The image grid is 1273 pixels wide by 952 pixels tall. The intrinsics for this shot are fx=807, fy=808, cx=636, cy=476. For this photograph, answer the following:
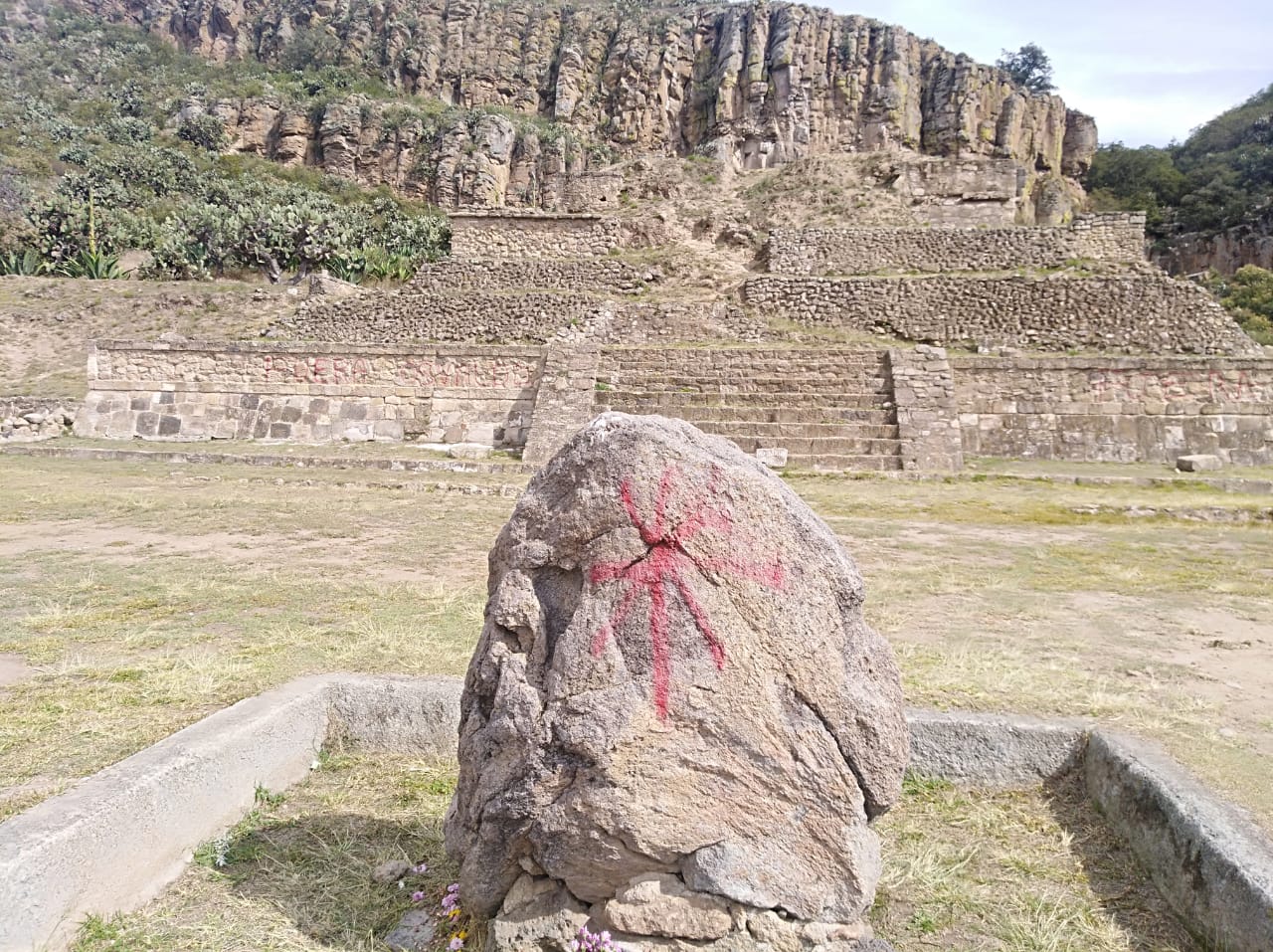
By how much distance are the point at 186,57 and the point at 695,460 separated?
82496mm

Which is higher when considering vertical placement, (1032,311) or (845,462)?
(1032,311)

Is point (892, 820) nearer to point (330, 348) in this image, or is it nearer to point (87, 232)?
point (330, 348)

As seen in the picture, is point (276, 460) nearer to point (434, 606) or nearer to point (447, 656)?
point (434, 606)

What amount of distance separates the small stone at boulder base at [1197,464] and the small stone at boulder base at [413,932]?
12.7m

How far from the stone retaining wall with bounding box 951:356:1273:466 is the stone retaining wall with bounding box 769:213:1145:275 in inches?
392

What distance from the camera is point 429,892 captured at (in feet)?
7.21

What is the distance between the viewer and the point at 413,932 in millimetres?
2021

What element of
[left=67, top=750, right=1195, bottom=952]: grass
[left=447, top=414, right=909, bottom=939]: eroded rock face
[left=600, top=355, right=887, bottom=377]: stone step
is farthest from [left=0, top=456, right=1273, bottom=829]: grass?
[left=600, top=355, right=887, bottom=377]: stone step

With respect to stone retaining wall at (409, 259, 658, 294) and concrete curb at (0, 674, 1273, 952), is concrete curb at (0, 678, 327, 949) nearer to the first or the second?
concrete curb at (0, 674, 1273, 952)

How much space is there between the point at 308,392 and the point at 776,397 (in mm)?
8705

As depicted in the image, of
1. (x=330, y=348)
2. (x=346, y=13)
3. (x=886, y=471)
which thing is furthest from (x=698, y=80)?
(x=886, y=471)

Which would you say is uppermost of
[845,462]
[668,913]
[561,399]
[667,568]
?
[561,399]

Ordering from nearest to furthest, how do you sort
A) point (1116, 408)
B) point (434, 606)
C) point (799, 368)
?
point (434, 606)
point (1116, 408)
point (799, 368)

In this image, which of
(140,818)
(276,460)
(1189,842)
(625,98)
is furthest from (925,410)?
(625,98)
